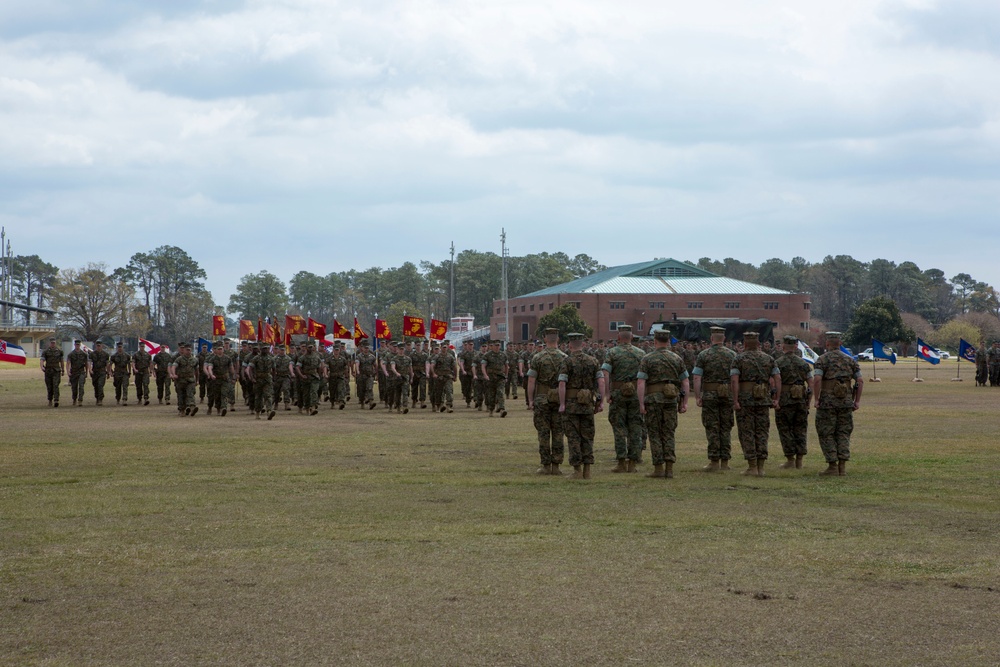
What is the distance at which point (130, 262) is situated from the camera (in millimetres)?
145750

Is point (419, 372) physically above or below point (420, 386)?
above

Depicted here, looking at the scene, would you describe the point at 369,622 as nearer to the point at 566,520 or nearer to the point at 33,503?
the point at 566,520

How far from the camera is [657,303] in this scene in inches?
4631

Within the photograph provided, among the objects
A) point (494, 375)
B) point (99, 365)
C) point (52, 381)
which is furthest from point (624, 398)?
point (52, 381)

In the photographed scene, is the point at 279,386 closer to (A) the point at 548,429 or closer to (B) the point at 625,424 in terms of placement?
(A) the point at 548,429

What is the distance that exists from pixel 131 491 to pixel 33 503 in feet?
3.90

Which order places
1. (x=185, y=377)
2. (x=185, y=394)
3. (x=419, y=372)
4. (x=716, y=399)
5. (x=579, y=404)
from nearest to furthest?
(x=579, y=404)
(x=716, y=399)
(x=185, y=377)
(x=185, y=394)
(x=419, y=372)

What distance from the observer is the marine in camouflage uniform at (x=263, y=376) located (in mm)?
25875

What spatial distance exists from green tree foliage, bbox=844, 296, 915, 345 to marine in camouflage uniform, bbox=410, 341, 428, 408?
8163 cm

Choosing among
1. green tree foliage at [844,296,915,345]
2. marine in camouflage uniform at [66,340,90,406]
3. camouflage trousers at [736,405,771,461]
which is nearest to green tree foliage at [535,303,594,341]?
green tree foliage at [844,296,915,345]

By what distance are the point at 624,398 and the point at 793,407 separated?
97.0 inches

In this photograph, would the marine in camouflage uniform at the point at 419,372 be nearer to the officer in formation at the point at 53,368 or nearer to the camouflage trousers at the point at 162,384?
the camouflage trousers at the point at 162,384

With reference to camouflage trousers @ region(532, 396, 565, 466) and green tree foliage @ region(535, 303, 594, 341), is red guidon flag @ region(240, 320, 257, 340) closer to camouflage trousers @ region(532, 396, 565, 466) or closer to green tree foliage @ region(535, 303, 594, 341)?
camouflage trousers @ region(532, 396, 565, 466)

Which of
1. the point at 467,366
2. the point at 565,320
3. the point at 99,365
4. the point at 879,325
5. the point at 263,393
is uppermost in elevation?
the point at 565,320
